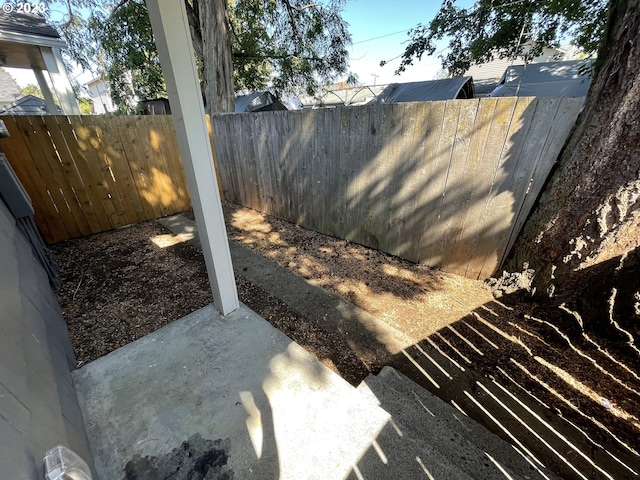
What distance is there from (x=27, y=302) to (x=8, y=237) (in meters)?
0.65

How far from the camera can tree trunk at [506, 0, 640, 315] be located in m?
1.72

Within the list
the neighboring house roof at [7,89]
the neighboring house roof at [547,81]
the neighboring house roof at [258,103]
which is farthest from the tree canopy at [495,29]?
the neighboring house roof at [7,89]

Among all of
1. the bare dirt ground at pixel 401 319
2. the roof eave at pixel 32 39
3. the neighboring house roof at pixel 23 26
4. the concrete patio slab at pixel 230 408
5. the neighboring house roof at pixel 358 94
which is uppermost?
the neighboring house roof at pixel 23 26

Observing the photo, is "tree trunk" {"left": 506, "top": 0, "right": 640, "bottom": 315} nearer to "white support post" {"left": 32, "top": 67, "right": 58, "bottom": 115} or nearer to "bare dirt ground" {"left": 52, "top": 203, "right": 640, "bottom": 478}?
"bare dirt ground" {"left": 52, "top": 203, "right": 640, "bottom": 478}

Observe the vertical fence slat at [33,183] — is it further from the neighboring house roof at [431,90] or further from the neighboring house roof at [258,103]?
the neighboring house roof at [431,90]

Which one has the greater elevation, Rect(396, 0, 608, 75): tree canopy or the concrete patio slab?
Rect(396, 0, 608, 75): tree canopy

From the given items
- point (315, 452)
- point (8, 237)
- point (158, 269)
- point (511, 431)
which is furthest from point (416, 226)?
point (8, 237)

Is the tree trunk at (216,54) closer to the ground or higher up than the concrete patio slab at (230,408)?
higher up

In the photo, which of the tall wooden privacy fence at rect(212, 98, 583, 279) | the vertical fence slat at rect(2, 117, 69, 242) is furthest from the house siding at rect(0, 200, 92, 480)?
the tall wooden privacy fence at rect(212, 98, 583, 279)

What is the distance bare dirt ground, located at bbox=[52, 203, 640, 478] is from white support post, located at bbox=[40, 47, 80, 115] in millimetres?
3745

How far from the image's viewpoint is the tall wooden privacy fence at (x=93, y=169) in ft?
10.7

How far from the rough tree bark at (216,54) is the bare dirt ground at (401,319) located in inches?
162

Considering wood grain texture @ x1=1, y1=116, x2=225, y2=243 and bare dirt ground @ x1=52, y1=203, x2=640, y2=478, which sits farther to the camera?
wood grain texture @ x1=1, y1=116, x2=225, y2=243

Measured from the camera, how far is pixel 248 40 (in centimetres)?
906
